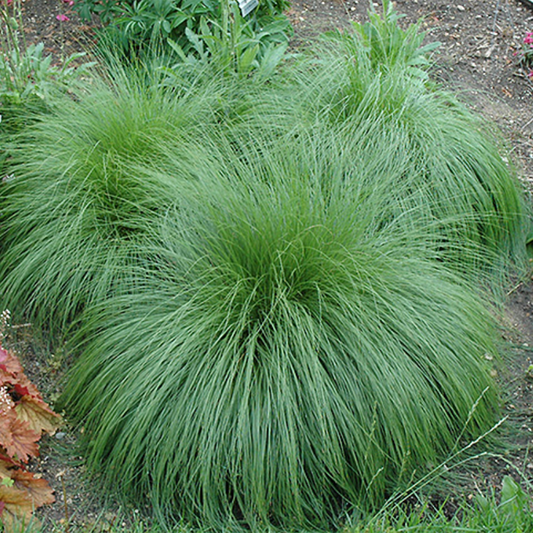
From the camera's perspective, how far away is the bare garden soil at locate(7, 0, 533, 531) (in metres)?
2.25

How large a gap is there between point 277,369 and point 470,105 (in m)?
2.72

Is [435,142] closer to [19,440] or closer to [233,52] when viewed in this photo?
[233,52]

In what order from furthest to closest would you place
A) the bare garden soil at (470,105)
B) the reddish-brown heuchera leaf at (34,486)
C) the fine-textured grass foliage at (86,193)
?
the fine-textured grass foliage at (86,193), the bare garden soil at (470,105), the reddish-brown heuchera leaf at (34,486)

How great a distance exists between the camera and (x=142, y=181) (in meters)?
2.71

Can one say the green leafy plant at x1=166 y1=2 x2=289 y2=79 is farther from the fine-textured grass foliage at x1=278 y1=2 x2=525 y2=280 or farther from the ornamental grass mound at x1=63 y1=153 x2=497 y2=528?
the ornamental grass mound at x1=63 y1=153 x2=497 y2=528

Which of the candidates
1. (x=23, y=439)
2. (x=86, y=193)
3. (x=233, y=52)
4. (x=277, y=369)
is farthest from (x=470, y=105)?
(x=23, y=439)

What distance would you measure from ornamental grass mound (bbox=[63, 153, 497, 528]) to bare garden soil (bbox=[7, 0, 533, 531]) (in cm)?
12

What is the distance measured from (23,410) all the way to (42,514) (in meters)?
0.38

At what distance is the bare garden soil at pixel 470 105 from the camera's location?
7.38 ft

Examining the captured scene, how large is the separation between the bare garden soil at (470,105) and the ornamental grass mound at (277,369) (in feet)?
0.39

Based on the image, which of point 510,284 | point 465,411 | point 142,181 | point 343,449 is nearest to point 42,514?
point 343,449

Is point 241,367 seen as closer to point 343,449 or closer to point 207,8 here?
point 343,449

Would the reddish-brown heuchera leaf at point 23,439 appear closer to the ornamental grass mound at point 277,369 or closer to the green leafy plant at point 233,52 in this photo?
the ornamental grass mound at point 277,369

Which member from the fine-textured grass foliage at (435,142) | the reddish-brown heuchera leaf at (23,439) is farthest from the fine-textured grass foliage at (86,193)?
the fine-textured grass foliage at (435,142)
